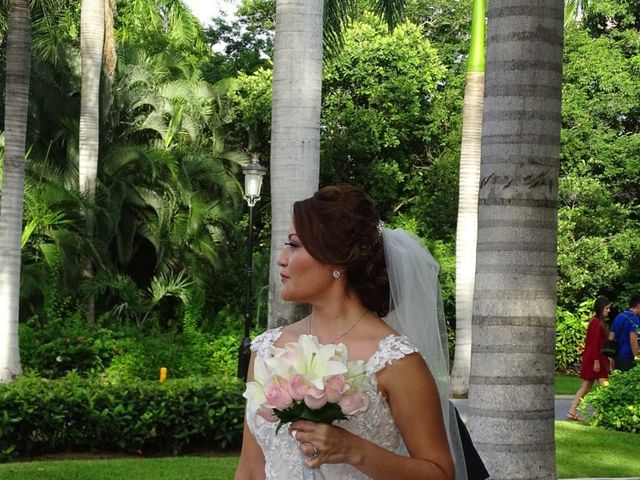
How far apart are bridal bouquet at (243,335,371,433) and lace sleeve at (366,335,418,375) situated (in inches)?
2.2

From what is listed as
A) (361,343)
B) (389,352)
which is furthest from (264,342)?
(389,352)

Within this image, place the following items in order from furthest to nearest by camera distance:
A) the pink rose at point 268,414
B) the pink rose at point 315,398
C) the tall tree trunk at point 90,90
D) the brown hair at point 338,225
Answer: the tall tree trunk at point 90,90
the brown hair at point 338,225
the pink rose at point 268,414
the pink rose at point 315,398

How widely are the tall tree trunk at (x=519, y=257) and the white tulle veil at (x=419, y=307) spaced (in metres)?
2.28

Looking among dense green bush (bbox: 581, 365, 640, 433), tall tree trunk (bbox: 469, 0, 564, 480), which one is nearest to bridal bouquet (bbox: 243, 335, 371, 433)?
tall tree trunk (bbox: 469, 0, 564, 480)

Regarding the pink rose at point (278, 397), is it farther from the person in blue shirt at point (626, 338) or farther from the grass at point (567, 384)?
the grass at point (567, 384)

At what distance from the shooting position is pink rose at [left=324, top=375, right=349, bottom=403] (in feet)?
10.4

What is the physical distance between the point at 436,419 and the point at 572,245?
2699cm

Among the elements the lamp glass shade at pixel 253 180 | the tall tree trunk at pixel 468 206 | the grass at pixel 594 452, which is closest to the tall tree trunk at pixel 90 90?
the lamp glass shade at pixel 253 180

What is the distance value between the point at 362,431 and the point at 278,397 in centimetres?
31

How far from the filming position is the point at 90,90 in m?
24.5

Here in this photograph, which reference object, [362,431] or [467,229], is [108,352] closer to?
[467,229]

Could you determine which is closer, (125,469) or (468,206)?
(125,469)

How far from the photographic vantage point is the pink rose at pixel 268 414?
3270 mm

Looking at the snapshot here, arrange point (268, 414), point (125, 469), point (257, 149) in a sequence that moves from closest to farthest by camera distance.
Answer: point (268, 414) < point (125, 469) < point (257, 149)
